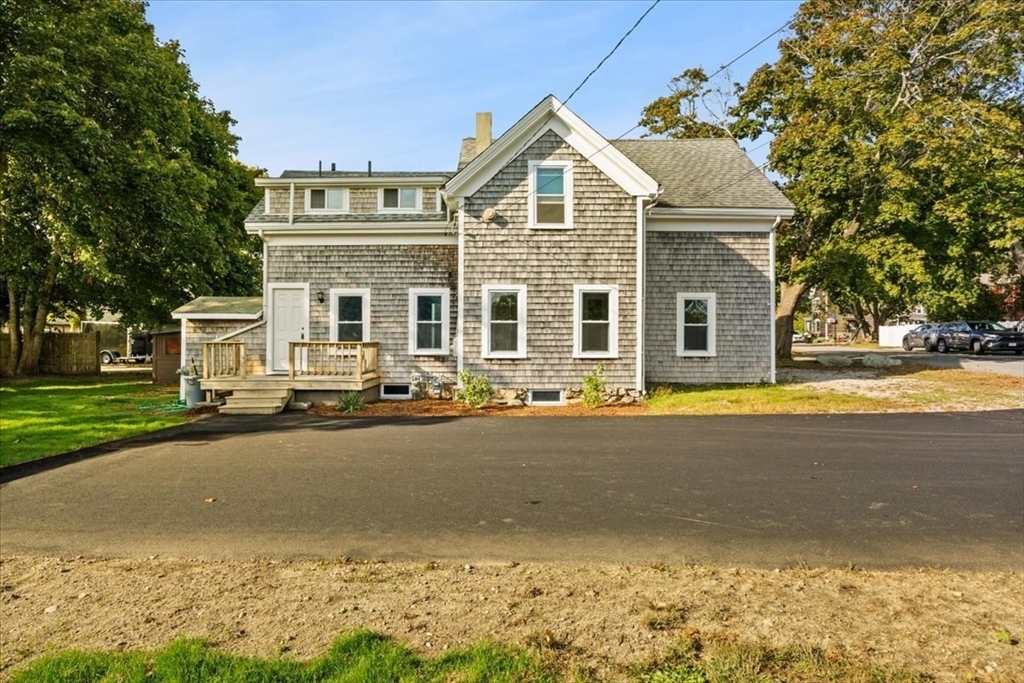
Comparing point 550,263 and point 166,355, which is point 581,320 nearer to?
point 550,263

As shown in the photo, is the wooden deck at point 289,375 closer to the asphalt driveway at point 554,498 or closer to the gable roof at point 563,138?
the asphalt driveway at point 554,498

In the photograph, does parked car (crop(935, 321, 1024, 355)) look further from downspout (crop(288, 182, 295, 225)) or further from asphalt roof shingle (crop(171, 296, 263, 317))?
A: asphalt roof shingle (crop(171, 296, 263, 317))

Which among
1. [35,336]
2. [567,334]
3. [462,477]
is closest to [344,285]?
[567,334]

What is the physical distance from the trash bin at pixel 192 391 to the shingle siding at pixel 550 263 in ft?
21.9

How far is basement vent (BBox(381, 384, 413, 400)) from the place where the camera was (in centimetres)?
1534

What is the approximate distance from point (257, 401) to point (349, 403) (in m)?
2.10

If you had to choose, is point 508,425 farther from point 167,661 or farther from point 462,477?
point 167,661

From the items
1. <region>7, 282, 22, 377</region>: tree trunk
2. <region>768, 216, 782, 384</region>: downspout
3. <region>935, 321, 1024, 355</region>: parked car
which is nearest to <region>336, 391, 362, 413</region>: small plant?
<region>768, 216, 782, 384</region>: downspout

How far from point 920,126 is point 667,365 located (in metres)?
11.9

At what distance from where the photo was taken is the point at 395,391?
15.4 m

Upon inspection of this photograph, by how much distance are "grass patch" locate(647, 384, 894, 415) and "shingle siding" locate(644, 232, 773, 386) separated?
2.35 ft

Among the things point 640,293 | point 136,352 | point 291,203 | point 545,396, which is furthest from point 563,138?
point 136,352

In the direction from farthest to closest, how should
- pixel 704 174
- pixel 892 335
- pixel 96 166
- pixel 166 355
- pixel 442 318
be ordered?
pixel 892 335 → pixel 166 355 → pixel 704 174 → pixel 442 318 → pixel 96 166

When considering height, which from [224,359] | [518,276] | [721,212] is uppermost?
[721,212]
